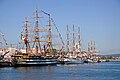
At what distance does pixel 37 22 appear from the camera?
121m

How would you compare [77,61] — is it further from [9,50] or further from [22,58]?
[22,58]

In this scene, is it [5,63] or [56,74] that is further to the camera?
[5,63]

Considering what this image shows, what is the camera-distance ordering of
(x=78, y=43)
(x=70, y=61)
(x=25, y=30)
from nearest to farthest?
(x=25, y=30)
(x=70, y=61)
(x=78, y=43)

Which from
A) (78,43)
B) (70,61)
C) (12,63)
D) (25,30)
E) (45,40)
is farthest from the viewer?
(78,43)

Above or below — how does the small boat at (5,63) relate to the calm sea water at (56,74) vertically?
above

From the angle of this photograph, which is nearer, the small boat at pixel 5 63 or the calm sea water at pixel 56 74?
the calm sea water at pixel 56 74

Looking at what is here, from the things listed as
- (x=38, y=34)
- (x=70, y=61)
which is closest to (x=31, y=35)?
(x=38, y=34)

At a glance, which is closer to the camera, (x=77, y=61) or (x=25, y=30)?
(x=25, y=30)

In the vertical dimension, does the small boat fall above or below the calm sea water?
above

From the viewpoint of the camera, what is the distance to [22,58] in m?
107

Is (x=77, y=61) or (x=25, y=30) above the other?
(x=25, y=30)

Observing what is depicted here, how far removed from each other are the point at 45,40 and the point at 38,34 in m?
8.56

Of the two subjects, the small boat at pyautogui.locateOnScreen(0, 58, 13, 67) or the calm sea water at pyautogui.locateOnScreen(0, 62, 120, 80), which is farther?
the small boat at pyautogui.locateOnScreen(0, 58, 13, 67)

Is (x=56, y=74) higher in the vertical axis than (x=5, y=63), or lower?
lower
